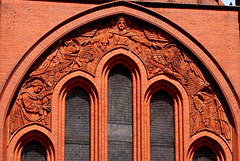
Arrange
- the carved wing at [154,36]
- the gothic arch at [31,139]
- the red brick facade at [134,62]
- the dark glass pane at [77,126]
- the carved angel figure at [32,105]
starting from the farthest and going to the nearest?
1. the carved wing at [154,36]
2. the dark glass pane at [77,126]
3. the red brick facade at [134,62]
4. the carved angel figure at [32,105]
5. the gothic arch at [31,139]

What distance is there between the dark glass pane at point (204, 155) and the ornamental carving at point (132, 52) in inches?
26.3

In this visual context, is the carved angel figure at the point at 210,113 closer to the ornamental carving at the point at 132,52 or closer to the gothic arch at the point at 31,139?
the ornamental carving at the point at 132,52

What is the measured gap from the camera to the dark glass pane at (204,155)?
2738 cm

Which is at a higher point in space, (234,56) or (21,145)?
(234,56)

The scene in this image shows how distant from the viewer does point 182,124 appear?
27.4 metres

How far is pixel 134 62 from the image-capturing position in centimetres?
2761

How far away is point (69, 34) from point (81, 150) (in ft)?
12.4

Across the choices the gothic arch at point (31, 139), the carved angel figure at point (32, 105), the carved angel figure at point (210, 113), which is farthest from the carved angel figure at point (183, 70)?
the gothic arch at point (31, 139)

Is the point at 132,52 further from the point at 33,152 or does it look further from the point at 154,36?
the point at 33,152

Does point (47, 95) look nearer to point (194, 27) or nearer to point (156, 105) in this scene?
point (156, 105)

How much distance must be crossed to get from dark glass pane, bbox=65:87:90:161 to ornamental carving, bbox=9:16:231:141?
762 mm

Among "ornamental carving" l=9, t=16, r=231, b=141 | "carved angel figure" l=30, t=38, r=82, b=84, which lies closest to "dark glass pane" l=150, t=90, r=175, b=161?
"ornamental carving" l=9, t=16, r=231, b=141

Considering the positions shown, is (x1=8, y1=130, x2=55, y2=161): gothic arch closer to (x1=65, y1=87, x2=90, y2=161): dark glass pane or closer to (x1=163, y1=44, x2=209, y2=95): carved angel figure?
(x1=65, y1=87, x2=90, y2=161): dark glass pane

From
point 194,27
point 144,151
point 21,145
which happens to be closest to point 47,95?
point 21,145
